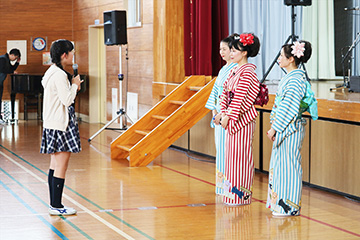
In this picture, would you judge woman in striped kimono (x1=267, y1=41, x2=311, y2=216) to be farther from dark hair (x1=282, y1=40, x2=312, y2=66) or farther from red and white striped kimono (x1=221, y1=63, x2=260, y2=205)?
red and white striped kimono (x1=221, y1=63, x2=260, y2=205)

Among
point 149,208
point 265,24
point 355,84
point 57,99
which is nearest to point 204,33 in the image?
point 265,24

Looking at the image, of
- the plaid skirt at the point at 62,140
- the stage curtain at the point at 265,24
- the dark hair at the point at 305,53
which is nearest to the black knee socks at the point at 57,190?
the plaid skirt at the point at 62,140

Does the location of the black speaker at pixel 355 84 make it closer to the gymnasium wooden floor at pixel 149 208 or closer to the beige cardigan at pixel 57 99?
the gymnasium wooden floor at pixel 149 208

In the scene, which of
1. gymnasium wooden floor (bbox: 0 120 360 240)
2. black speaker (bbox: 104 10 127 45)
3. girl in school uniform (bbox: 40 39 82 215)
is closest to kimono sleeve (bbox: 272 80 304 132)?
gymnasium wooden floor (bbox: 0 120 360 240)

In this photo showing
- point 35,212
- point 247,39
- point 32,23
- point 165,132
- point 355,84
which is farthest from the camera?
point 32,23

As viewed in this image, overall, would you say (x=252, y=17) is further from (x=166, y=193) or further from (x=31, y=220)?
(x=31, y=220)

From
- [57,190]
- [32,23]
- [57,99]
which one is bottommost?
[57,190]

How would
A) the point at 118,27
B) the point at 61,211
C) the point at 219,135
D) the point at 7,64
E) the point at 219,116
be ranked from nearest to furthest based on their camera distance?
1. the point at 61,211
2. the point at 219,116
3. the point at 219,135
4. the point at 118,27
5. the point at 7,64

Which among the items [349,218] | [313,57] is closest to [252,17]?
[313,57]

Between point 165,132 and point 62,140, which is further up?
point 62,140

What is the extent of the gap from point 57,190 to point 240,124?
5.08 feet

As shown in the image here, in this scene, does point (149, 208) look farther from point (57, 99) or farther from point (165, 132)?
point (165, 132)

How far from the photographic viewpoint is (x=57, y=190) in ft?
15.2

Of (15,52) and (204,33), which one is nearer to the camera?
(204,33)
